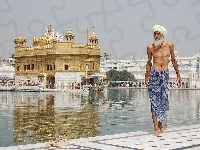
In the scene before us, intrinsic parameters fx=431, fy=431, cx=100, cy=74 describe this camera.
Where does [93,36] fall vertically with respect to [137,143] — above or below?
above

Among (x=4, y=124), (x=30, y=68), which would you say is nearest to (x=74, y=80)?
(x=30, y=68)

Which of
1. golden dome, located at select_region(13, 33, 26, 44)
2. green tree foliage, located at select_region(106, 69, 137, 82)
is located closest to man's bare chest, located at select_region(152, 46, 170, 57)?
golden dome, located at select_region(13, 33, 26, 44)

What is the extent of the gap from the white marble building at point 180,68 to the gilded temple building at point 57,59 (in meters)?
35.5

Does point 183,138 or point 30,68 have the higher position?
point 30,68

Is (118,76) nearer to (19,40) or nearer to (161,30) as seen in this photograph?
(19,40)

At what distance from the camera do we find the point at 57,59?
54469 millimetres

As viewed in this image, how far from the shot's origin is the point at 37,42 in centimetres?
6059

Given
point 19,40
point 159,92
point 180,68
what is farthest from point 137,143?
point 180,68

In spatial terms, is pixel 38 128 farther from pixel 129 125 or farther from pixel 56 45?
pixel 56 45

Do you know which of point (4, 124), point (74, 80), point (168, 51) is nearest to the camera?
point (168, 51)

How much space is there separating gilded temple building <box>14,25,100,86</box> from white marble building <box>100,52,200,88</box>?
35.5 m

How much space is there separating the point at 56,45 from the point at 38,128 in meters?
44.5

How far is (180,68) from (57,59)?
5241 centimetres

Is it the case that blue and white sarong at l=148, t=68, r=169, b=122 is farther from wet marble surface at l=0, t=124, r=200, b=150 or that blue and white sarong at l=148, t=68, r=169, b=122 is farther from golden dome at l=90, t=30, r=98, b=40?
golden dome at l=90, t=30, r=98, b=40
